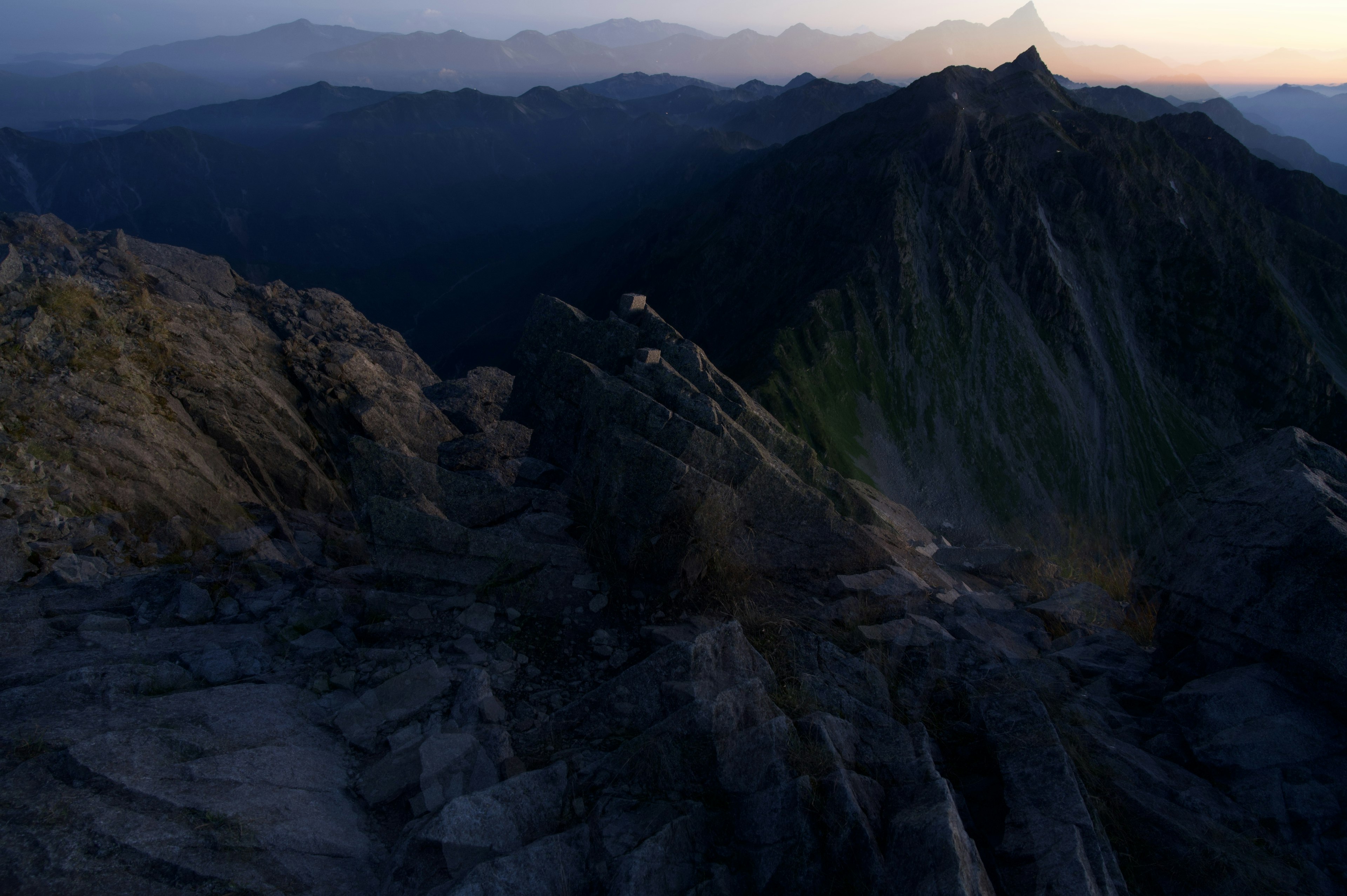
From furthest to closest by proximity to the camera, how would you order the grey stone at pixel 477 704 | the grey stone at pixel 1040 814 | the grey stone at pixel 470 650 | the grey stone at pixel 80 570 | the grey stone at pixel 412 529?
the grey stone at pixel 412 529, the grey stone at pixel 80 570, the grey stone at pixel 470 650, the grey stone at pixel 477 704, the grey stone at pixel 1040 814

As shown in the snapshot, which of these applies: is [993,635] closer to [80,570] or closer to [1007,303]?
[80,570]

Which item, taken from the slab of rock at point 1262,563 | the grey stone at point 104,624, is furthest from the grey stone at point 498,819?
the slab of rock at point 1262,563

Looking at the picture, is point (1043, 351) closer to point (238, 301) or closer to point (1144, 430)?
point (1144, 430)

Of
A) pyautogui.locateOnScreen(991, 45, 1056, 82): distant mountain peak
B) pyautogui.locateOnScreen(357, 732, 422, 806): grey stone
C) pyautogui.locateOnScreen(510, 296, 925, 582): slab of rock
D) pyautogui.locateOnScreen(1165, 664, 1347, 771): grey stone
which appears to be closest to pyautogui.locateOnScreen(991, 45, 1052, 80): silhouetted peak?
pyautogui.locateOnScreen(991, 45, 1056, 82): distant mountain peak

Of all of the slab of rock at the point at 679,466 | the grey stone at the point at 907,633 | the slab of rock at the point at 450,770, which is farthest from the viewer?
the slab of rock at the point at 679,466

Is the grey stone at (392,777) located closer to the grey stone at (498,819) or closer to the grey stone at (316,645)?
the grey stone at (498,819)

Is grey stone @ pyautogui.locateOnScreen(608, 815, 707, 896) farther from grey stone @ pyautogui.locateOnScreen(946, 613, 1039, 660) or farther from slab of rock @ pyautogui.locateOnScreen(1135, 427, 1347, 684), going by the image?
slab of rock @ pyautogui.locateOnScreen(1135, 427, 1347, 684)

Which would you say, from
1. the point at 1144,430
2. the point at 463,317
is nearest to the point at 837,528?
the point at 1144,430
